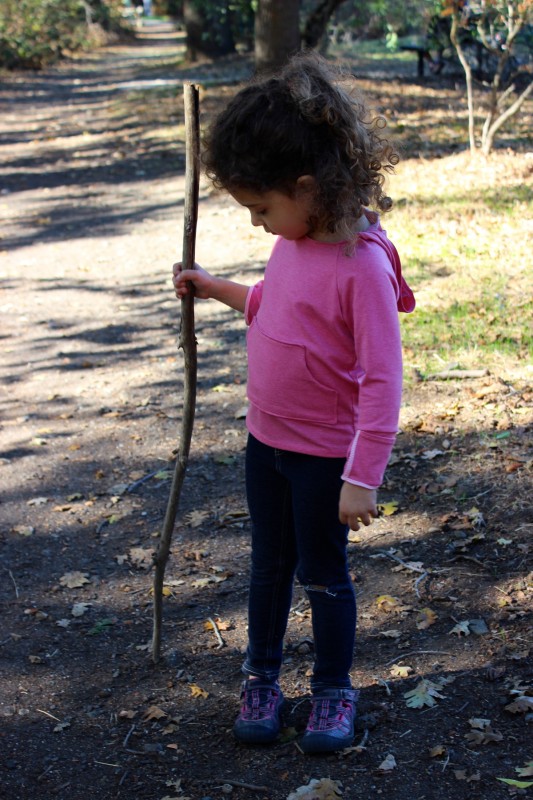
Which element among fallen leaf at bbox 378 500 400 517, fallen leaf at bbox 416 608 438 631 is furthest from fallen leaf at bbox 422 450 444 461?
fallen leaf at bbox 416 608 438 631

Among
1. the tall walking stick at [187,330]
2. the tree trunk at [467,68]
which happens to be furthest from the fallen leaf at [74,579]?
the tree trunk at [467,68]

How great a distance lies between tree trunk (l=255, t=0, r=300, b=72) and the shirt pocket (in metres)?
12.2

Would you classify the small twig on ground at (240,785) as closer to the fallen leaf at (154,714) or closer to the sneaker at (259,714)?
the sneaker at (259,714)

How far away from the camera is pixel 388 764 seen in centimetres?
267

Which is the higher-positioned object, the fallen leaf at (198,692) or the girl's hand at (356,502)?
the girl's hand at (356,502)

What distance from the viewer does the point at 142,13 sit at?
208 feet

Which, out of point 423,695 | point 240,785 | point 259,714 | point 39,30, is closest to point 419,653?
point 423,695

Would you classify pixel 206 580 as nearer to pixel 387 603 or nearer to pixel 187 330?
pixel 387 603

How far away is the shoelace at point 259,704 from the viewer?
2801mm

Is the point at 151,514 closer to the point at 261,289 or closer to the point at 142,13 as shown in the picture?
the point at 261,289

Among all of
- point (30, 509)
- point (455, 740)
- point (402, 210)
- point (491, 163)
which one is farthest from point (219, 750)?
point (491, 163)

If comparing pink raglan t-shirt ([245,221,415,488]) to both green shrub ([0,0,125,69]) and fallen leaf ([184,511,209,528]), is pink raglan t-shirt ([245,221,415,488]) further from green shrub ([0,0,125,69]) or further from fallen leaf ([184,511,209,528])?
green shrub ([0,0,125,69])

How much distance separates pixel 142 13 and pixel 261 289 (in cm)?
6670

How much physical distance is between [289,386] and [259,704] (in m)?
1.03
